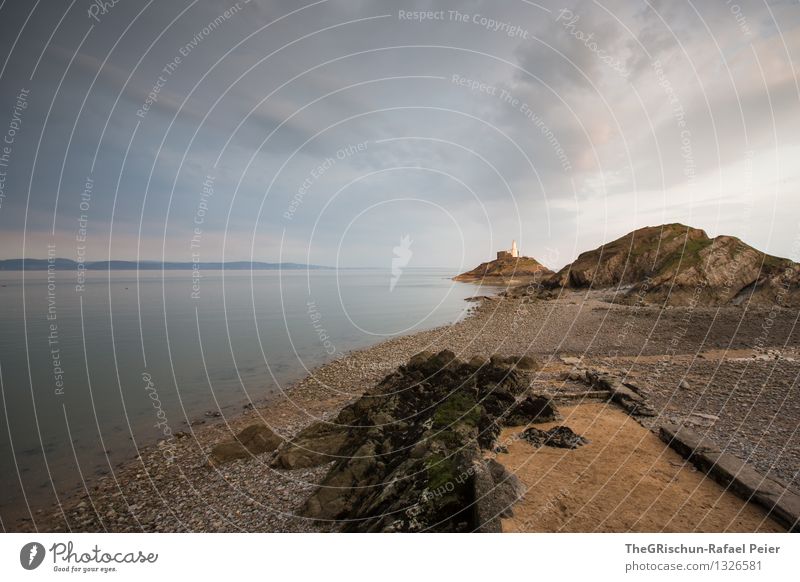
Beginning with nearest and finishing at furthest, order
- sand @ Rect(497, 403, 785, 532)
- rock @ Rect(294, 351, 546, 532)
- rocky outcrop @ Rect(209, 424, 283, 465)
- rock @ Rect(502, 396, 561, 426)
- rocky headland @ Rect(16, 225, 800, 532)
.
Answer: sand @ Rect(497, 403, 785, 532)
rock @ Rect(294, 351, 546, 532)
rocky headland @ Rect(16, 225, 800, 532)
rock @ Rect(502, 396, 561, 426)
rocky outcrop @ Rect(209, 424, 283, 465)

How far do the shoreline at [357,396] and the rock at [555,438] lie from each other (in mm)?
4058

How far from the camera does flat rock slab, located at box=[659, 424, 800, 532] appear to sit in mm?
6508

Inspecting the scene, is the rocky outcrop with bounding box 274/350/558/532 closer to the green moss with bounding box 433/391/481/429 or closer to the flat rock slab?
the green moss with bounding box 433/391/481/429

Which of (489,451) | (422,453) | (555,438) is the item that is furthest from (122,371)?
(555,438)

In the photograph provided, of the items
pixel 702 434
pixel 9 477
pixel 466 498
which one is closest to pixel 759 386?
pixel 702 434

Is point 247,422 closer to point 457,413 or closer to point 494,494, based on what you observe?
point 457,413

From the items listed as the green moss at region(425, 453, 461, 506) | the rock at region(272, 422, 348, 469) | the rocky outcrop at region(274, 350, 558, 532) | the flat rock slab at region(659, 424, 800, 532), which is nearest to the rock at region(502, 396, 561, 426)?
the rocky outcrop at region(274, 350, 558, 532)

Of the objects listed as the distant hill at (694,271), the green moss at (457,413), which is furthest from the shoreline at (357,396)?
the distant hill at (694,271)

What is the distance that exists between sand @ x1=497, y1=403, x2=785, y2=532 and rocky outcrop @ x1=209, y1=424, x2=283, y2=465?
31.7 ft

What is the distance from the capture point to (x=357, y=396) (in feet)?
66.5

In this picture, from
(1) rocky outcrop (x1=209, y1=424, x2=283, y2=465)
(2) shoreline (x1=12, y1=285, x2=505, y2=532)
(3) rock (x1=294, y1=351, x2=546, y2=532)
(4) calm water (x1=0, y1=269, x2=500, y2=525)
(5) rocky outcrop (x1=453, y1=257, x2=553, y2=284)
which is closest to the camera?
(3) rock (x1=294, y1=351, x2=546, y2=532)

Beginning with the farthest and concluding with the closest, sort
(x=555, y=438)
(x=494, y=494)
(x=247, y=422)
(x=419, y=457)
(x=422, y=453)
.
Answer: (x=247, y=422) < (x=555, y=438) < (x=422, y=453) < (x=419, y=457) < (x=494, y=494)

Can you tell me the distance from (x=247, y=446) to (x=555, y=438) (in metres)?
11.8
